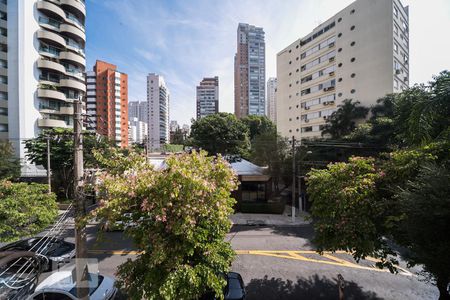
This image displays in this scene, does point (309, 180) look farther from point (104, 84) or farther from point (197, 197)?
point (104, 84)

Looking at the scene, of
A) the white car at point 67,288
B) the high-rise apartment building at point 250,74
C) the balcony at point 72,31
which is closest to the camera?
the white car at point 67,288

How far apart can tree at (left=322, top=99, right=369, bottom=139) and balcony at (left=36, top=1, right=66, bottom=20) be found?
132ft

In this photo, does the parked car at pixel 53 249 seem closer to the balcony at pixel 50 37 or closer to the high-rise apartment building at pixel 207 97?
the balcony at pixel 50 37

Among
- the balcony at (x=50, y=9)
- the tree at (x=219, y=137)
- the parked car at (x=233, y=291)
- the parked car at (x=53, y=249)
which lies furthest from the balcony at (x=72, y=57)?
the parked car at (x=233, y=291)

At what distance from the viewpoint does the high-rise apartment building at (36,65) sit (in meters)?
26.7

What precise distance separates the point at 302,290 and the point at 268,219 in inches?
351

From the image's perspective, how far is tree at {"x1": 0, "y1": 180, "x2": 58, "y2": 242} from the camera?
7.51m

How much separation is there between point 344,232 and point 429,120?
4.17m

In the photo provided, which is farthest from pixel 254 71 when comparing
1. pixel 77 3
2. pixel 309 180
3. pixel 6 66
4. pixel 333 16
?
pixel 309 180

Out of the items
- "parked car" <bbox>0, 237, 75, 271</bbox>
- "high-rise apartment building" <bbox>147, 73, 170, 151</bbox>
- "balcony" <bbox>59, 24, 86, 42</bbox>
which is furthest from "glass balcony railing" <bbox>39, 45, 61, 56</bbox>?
"high-rise apartment building" <bbox>147, 73, 170, 151</bbox>

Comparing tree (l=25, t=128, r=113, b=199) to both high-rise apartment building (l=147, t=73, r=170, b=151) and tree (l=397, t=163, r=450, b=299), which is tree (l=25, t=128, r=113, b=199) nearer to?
tree (l=397, t=163, r=450, b=299)

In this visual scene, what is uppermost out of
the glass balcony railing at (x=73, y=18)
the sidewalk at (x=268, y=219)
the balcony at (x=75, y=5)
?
the balcony at (x=75, y=5)

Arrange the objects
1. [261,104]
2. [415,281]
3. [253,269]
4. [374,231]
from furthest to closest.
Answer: [261,104], [253,269], [415,281], [374,231]

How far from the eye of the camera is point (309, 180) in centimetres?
731
